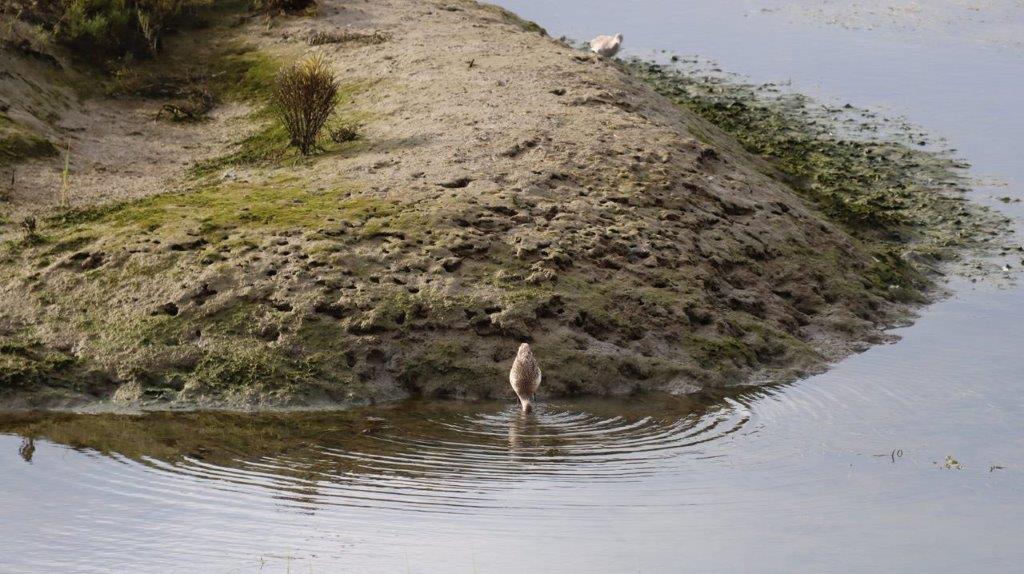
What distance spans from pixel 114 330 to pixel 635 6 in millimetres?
18823

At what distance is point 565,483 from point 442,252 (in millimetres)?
2888

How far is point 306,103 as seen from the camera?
41.7ft

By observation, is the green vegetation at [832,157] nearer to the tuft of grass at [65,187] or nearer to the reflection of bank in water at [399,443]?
the reflection of bank in water at [399,443]

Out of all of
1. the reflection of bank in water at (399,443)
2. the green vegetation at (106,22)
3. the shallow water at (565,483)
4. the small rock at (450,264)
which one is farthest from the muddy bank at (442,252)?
the green vegetation at (106,22)

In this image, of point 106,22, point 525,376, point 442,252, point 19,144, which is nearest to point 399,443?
point 525,376

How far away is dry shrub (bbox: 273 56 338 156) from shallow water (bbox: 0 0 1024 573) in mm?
4229

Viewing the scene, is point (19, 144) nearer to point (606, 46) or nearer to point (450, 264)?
point (450, 264)

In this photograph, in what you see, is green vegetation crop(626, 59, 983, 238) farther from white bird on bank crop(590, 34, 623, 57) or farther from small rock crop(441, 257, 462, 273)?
small rock crop(441, 257, 462, 273)

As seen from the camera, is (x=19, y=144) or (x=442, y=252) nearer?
(x=442, y=252)

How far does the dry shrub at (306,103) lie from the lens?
12.7 meters

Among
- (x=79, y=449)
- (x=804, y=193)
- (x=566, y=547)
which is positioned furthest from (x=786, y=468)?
(x=804, y=193)

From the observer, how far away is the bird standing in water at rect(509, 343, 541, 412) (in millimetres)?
9102

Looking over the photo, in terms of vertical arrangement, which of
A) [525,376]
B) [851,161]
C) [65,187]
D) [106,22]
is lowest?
[525,376]

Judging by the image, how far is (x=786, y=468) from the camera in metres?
8.34
